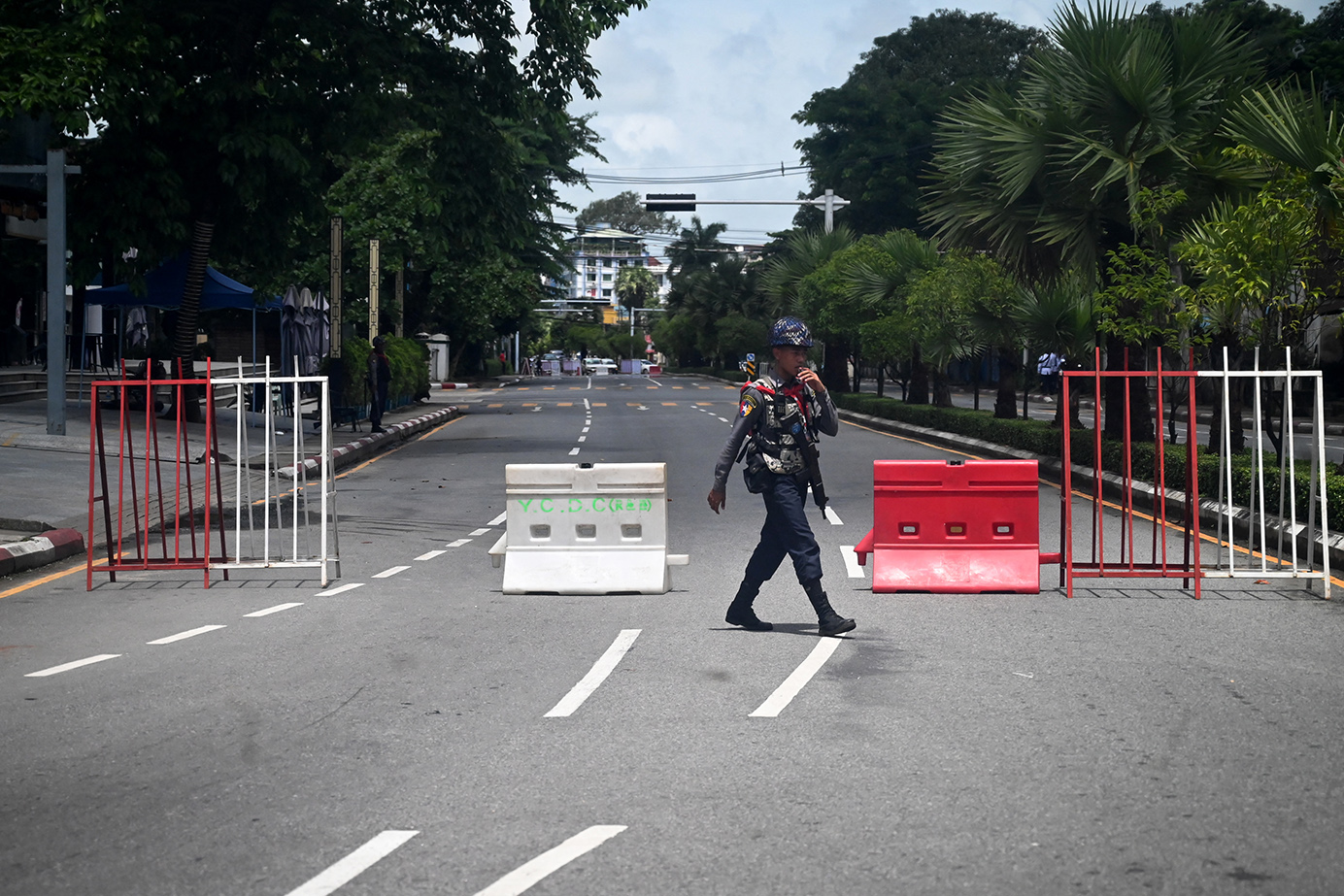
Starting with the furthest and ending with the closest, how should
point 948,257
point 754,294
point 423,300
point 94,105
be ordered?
point 754,294, point 423,300, point 948,257, point 94,105

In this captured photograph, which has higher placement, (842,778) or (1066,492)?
(1066,492)

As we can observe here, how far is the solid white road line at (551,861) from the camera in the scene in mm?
4488

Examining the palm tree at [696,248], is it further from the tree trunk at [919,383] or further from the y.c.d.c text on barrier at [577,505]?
the y.c.d.c text on barrier at [577,505]

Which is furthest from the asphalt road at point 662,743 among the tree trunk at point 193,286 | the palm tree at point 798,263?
the palm tree at point 798,263

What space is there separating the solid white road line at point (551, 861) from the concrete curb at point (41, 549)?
28.0 ft

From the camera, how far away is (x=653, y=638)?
29.1ft

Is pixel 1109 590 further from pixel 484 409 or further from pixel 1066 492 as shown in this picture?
pixel 484 409

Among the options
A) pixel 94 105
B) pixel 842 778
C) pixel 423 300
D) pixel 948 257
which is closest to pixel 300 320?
pixel 94 105

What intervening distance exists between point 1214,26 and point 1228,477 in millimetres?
10561

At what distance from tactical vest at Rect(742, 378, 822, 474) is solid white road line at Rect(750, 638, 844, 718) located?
1.10m

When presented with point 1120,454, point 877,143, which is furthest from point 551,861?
point 877,143

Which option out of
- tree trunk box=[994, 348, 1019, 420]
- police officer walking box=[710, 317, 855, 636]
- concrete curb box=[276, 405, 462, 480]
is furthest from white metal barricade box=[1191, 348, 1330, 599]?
tree trunk box=[994, 348, 1019, 420]

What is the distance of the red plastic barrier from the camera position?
10.8 meters

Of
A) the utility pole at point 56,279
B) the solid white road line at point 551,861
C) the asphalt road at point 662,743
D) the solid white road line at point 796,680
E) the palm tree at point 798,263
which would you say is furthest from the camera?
the palm tree at point 798,263
